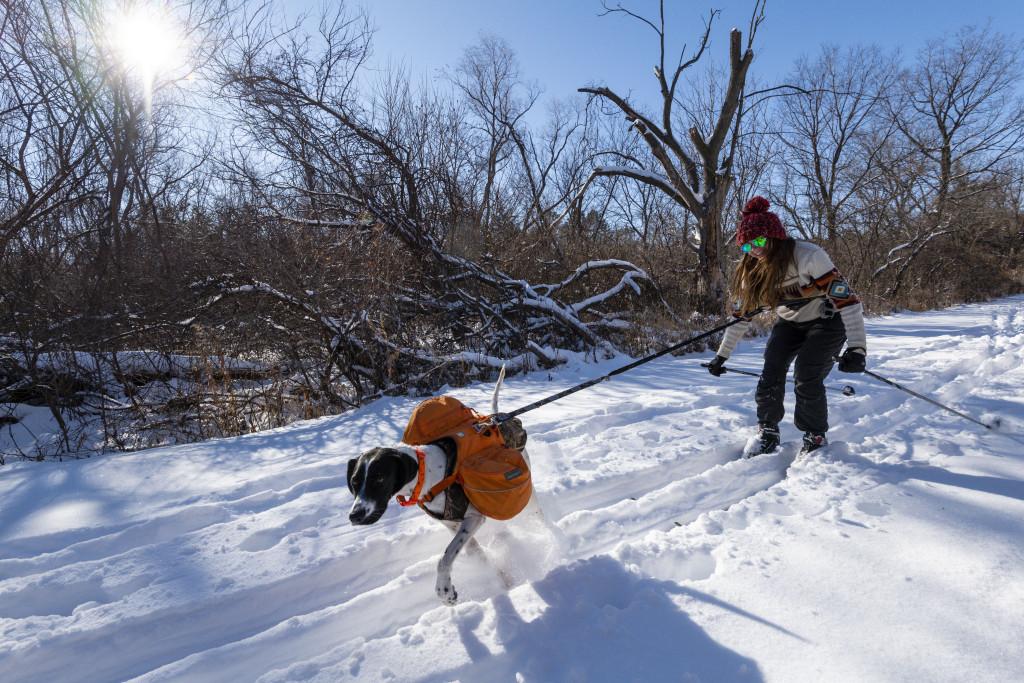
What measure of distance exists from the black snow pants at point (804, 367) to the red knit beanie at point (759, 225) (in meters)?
0.72

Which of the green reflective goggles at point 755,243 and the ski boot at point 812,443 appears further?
the ski boot at point 812,443

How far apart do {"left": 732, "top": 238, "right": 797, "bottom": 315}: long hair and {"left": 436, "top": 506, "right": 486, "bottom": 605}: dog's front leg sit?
99.1 inches

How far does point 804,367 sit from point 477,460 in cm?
253

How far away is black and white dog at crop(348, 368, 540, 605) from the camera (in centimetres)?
172

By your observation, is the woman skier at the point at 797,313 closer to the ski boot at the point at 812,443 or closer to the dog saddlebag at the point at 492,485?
the ski boot at the point at 812,443

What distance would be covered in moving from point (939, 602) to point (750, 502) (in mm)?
974

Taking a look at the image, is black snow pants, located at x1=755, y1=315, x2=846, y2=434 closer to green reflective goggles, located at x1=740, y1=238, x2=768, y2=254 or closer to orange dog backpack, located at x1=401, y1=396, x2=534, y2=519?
green reflective goggles, located at x1=740, y1=238, x2=768, y2=254

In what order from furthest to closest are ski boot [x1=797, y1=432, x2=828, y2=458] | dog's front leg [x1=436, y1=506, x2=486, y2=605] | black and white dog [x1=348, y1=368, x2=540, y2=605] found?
ski boot [x1=797, y1=432, x2=828, y2=458], dog's front leg [x1=436, y1=506, x2=486, y2=605], black and white dog [x1=348, y1=368, x2=540, y2=605]

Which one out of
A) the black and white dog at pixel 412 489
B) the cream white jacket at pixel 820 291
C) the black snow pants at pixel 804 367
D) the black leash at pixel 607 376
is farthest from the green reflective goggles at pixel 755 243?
the black and white dog at pixel 412 489

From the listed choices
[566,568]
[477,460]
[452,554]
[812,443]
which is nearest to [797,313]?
[812,443]

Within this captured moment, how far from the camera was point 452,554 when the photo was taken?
2102 mm

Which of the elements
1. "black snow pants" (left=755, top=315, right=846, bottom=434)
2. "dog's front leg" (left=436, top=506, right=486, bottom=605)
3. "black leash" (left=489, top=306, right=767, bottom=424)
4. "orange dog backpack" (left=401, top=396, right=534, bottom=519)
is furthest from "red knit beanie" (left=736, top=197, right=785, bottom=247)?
"dog's front leg" (left=436, top=506, right=486, bottom=605)

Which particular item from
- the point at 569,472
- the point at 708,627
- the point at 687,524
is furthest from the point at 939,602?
the point at 569,472

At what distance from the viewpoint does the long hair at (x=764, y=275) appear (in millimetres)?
3354
